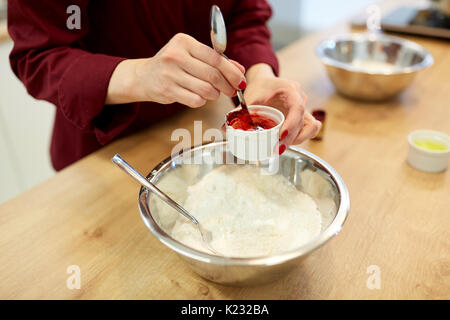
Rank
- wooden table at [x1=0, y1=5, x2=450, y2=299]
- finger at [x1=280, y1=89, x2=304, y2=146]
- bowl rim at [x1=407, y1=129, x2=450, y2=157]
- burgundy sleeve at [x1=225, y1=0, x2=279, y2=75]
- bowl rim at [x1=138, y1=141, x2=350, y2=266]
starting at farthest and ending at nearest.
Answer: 1. burgundy sleeve at [x1=225, y1=0, x2=279, y2=75]
2. bowl rim at [x1=407, y1=129, x2=450, y2=157]
3. finger at [x1=280, y1=89, x2=304, y2=146]
4. wooden table at [x1=0, y1=5, x2=450, y2=299]
5. bowl rim at [x1=138, y1=141, x2=350, y2=266]

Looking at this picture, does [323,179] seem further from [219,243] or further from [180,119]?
[180,119]

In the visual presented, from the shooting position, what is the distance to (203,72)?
76 cm

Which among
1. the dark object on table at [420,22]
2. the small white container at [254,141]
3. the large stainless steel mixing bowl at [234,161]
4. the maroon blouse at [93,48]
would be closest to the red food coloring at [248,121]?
the small white container at [254,141]

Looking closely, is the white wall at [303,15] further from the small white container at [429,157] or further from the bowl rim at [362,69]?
the small white container at [429,157]

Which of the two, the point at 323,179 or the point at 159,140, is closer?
the point at 323,179

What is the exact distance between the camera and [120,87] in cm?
87

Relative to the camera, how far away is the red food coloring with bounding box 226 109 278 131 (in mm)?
810

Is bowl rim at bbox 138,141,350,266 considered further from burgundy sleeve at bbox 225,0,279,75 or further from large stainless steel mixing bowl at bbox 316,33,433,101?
large stainless steel mixing bowl at bbox 316,33,433,101

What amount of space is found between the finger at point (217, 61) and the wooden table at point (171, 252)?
38 centimetres

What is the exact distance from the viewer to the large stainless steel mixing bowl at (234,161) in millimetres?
632

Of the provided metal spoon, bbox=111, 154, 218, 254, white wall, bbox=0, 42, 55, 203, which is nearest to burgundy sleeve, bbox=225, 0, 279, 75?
metal spoon, bbox=111, 154, 218, 254

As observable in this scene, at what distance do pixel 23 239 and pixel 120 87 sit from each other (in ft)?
1.29

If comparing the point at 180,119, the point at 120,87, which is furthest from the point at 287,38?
the point at 120,87

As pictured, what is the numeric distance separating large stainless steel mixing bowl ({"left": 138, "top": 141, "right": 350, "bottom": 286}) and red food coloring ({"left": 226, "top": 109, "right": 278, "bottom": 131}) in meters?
0.12
